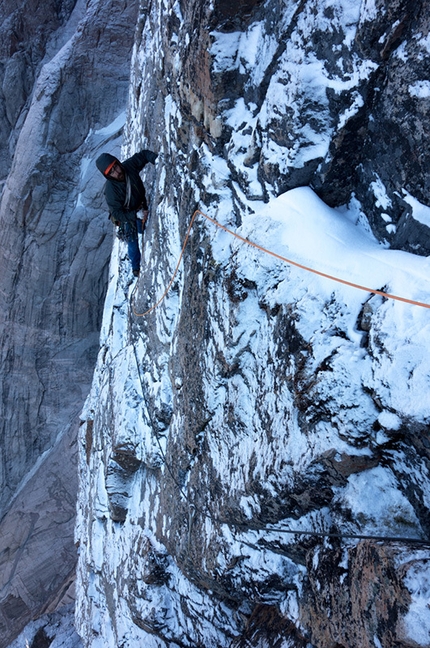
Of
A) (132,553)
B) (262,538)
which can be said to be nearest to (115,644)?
(132,553)

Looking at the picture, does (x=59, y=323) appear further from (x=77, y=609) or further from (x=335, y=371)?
(x=335, y=371)

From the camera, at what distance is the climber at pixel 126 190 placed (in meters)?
4.35

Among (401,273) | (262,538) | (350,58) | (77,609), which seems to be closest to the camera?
(401,273)

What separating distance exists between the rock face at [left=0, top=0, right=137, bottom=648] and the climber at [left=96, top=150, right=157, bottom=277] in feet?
16.7

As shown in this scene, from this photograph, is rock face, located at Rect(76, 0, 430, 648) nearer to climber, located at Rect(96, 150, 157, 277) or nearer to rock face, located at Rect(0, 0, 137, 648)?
climber, located at Rect(96, 150, 157, 277)

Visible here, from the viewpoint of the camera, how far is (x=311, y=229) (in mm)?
2590

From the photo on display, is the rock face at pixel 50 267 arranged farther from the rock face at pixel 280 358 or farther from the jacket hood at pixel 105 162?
the jacket hood at pixel 105 162

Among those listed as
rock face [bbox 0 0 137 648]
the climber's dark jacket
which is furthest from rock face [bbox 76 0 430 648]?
rock face [bbox 0 0 137 648]

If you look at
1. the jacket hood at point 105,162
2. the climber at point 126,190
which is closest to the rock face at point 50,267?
the climber at point 126,190

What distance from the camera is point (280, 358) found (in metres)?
2.64

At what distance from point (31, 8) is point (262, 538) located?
12.1 meters

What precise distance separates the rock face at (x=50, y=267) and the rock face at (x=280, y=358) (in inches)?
219

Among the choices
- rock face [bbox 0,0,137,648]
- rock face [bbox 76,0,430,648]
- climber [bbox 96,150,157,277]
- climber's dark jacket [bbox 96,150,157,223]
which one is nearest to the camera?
rock face [bbox 76,0,430,648]

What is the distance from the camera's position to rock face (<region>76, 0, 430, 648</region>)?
6.90ft
